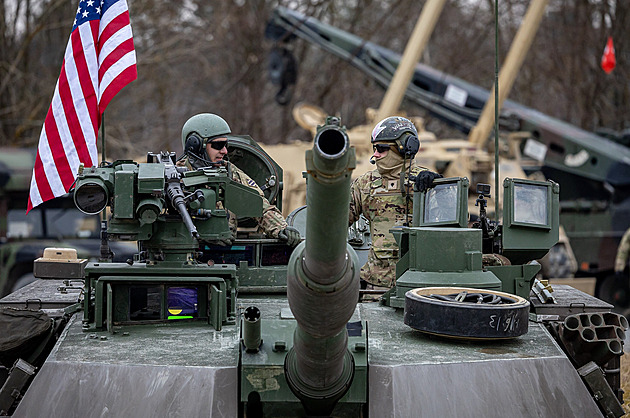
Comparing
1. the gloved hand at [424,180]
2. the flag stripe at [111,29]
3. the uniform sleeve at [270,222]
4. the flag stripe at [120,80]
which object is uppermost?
the flag stripe at [111,29]

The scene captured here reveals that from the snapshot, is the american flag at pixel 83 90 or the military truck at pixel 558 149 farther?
the military truck at pixel 558 149

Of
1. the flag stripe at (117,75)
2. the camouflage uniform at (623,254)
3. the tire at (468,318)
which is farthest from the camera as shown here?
the camouflage uniform at (623,254)

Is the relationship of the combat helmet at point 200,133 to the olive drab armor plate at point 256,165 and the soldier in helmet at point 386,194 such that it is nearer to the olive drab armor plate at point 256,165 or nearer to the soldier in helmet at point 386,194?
the olive drab armor plate at point 256,165

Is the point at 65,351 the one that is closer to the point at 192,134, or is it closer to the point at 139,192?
the point at 139,192

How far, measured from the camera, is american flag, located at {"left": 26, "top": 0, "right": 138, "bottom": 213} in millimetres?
8680

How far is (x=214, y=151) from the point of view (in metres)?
7.78

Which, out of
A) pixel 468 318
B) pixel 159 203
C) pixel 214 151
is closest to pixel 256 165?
pixel 214 151

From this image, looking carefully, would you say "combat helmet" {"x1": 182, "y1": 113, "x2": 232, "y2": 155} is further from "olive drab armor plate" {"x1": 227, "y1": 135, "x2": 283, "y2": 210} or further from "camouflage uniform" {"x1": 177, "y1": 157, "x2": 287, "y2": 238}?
"olive drab armor plate" {"x1": 227, "y1": 135, "x2": 283, "y2": 210}

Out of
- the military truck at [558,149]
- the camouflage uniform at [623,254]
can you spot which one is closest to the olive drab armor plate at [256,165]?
the military truck at [558,149]

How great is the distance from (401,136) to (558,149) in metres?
12.4

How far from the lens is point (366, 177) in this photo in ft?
26.4

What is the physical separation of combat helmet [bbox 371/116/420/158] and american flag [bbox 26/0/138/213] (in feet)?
7.29

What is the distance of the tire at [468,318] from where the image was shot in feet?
19.3

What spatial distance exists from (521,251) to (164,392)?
2.81 m
